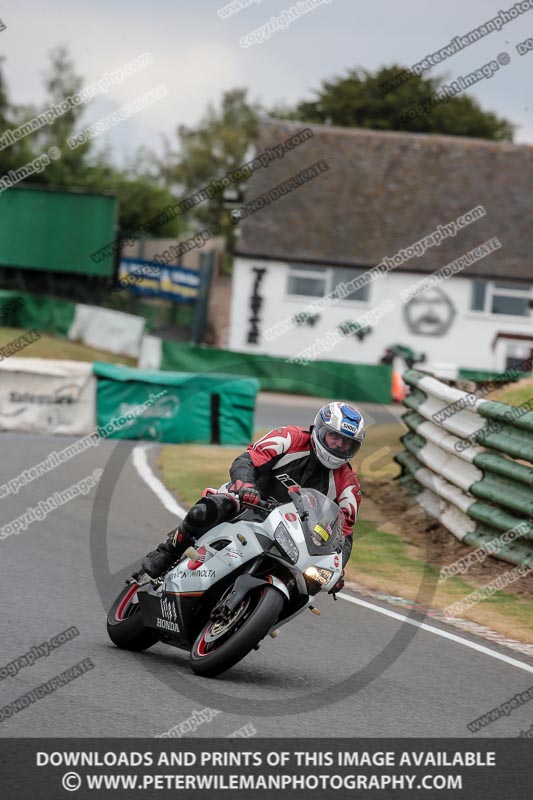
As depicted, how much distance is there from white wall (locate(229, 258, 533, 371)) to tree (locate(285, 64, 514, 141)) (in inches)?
655

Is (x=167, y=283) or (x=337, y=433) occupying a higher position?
(x=337, y=433)

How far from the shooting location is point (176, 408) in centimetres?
2016

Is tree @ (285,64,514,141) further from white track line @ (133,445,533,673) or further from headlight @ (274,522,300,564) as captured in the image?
headlight @ (274,522,300,564)

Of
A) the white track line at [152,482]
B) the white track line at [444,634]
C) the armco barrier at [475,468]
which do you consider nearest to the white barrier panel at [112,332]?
the white track line at [152,482]

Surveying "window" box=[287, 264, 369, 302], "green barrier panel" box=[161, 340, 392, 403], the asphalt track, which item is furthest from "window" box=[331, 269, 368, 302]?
the asphalt track

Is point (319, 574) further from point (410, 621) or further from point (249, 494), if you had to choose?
point (410, 621)

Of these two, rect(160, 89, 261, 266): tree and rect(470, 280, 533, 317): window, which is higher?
rect(160, 89, 261, 266): tree

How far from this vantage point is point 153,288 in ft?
172

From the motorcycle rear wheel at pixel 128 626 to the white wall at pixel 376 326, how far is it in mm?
35066

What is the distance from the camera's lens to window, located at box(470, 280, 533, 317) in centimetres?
4316

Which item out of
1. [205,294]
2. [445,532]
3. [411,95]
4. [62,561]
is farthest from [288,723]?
[411,95]

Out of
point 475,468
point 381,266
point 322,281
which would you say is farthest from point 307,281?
point 475,468

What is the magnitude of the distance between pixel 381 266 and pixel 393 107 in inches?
701
